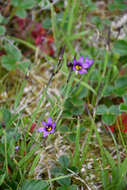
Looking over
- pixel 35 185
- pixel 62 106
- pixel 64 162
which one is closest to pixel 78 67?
pixel 62 106

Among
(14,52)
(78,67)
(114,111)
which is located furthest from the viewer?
(14,52)

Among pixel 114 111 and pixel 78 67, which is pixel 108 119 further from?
pixel 78 67

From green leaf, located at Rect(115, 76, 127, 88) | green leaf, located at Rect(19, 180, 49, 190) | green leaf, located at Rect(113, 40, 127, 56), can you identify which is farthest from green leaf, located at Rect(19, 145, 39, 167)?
green leaf, located at Rect(113, 40, 127, 56)

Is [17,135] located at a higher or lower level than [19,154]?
higher

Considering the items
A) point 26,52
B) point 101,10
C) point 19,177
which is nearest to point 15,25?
point 26,52

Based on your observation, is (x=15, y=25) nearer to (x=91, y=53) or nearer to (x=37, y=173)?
(x=91, y=53)

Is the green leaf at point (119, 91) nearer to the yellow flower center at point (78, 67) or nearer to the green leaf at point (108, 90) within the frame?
the green leaf at point (108, 90)

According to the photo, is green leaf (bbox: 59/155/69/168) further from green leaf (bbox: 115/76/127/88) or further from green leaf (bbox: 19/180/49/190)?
green leaf (bbox: 115/76/127/88)
